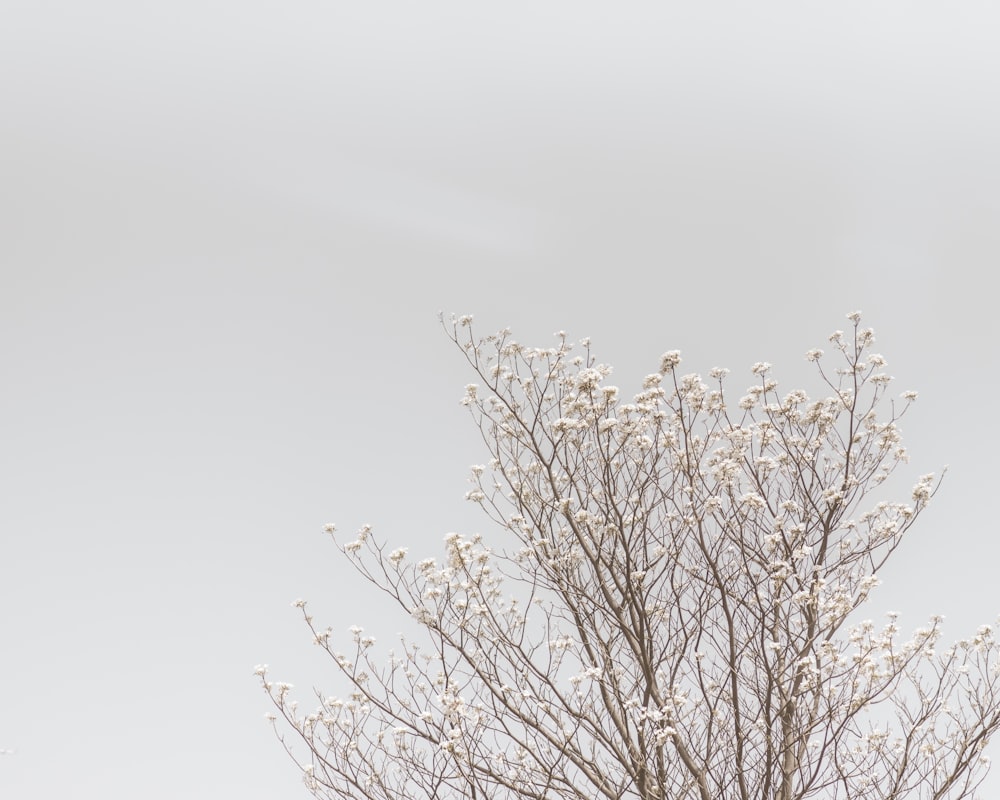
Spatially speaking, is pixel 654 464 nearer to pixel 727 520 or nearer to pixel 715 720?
pixel 727 520

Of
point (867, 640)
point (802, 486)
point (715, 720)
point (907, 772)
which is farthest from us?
point (802, 486)

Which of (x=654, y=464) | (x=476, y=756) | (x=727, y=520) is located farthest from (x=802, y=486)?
(x=476, y=756)

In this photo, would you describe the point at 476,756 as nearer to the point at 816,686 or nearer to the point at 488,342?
the point at 816,686

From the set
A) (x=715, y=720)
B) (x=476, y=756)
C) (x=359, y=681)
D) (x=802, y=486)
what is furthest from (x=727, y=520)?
(x=359, y=681)

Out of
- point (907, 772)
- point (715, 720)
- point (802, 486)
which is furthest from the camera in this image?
Result: point (802, 486)

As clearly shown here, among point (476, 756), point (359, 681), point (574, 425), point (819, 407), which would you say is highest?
point (819, 407)

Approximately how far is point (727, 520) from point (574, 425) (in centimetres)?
100

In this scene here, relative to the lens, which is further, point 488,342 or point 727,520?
point 488,342

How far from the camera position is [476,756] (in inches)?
161

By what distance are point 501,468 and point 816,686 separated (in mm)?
2181

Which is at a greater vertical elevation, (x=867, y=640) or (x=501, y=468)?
(x=501, y=468)

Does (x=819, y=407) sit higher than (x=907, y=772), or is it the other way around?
(x=819, y=407)

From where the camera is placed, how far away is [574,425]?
4.17 metres

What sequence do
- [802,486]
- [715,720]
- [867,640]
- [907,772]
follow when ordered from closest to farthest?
1. [867,640]
2. [907,772]
3. [715,720]
4. [802,486]
